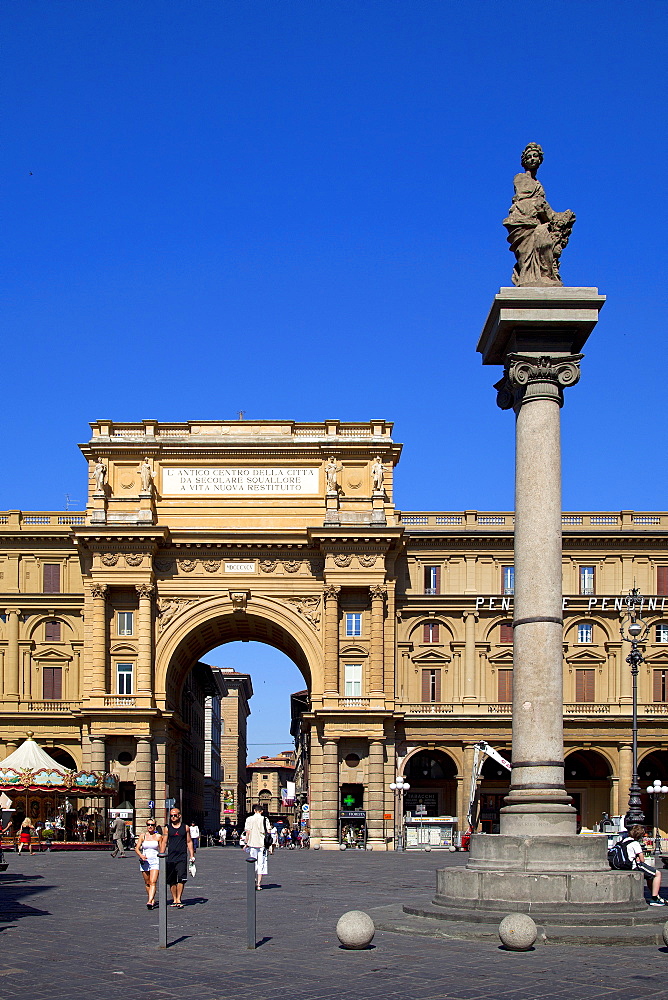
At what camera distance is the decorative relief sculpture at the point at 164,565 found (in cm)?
6900

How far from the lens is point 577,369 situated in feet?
72.0

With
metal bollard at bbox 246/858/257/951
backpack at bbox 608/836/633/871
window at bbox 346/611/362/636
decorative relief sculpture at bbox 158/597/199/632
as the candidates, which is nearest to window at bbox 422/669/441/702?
window at bbox 346/611/362/636

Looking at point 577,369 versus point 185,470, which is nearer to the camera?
point 577,369

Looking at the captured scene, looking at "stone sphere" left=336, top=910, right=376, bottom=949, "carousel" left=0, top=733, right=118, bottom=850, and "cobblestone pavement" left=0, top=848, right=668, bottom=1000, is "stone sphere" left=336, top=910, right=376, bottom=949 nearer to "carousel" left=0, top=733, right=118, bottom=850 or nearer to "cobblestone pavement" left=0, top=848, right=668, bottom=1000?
"cobblestone pavement" left=0, top=848, right=668, bottom=1000

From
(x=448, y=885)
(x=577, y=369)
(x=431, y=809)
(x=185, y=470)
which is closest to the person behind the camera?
→ (x=448, y=885)

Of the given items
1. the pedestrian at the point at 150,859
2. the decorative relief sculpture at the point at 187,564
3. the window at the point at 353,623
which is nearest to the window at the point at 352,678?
the window at the point at 353,623

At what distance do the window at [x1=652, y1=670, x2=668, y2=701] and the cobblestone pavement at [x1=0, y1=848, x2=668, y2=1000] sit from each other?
47.8 metres

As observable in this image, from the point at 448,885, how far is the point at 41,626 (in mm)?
55733

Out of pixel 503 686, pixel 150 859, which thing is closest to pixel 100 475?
pixel 503 686

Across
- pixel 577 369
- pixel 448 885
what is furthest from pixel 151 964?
pixel 577 369

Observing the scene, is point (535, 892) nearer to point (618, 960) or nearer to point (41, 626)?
point (618, 960)

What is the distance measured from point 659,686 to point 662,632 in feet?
9.98

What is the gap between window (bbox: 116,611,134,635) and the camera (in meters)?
68.6

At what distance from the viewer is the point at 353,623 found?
6850cm
